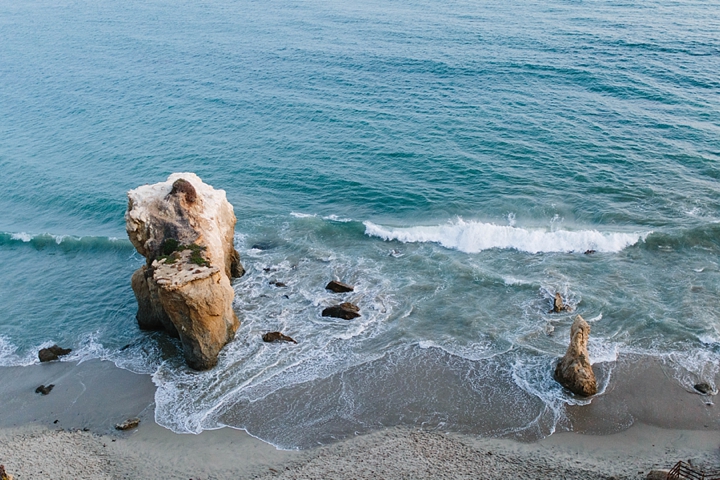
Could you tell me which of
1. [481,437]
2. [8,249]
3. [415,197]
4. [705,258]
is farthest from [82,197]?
[705,258]

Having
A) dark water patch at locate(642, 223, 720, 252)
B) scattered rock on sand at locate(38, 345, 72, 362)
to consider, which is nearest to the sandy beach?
scattered rock on sand at locate(38, 345, 72, 362)

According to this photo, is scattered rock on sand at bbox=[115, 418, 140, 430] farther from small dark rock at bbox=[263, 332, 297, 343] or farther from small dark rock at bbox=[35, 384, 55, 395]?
small dark rock at bbox=[263, 332, 297, 343]

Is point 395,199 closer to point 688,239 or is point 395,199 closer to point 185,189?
point 185,189

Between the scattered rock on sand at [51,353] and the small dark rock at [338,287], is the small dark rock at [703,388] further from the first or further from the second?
the scattered rock on sand at [51,353]

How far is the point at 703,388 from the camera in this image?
24.3 meters

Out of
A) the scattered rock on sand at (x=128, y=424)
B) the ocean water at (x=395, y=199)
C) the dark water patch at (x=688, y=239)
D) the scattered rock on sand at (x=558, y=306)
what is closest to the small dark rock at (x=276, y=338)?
the ocean water at (x=395, y=199)

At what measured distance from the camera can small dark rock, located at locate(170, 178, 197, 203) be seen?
30.1 metres

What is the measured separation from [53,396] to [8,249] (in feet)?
61.5

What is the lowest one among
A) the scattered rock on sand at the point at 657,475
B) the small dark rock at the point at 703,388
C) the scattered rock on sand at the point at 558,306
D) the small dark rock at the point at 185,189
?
the scattered rock on sand at the point at 657,475

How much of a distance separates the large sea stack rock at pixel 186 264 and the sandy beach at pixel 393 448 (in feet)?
13.8

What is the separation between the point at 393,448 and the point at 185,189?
17.3 metres

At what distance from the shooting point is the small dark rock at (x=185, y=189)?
30109mm

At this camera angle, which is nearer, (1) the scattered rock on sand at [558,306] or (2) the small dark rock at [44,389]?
(2) the small dark rock at [44,389]

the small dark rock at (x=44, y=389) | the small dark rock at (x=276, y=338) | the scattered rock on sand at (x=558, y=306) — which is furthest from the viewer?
the scattered rock on sand at (x=558, y=306)
